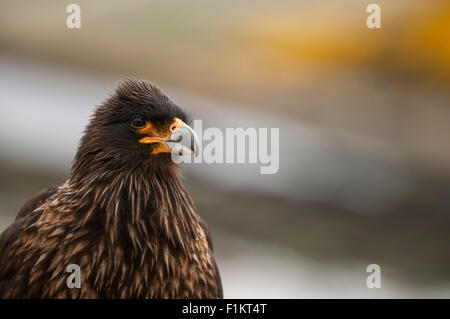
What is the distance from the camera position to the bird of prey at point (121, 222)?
9.71 ft

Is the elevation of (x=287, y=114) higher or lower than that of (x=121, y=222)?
higher

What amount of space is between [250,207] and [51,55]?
7.09m

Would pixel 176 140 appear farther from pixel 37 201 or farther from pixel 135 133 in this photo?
pixel 37 201

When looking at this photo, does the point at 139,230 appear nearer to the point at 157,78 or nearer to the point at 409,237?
the point at 409,237

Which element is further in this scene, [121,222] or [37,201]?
[37,201]

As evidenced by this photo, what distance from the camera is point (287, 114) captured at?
11688 millimetres

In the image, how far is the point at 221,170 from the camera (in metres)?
9.87

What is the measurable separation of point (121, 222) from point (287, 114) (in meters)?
8.95

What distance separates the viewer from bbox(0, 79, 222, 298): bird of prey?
2.96m

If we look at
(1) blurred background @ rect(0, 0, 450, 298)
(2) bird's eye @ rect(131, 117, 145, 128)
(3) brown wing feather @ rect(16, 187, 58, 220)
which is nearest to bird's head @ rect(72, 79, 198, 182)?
(2) bird's eye @ rect(131, 117, 145, 128)

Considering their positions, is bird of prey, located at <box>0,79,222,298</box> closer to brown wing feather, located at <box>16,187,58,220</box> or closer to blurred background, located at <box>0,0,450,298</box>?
brown wing feather, located at <box>16,187,58,220</box>

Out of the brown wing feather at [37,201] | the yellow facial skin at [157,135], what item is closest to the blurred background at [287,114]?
the brown wing feather at [37,201]

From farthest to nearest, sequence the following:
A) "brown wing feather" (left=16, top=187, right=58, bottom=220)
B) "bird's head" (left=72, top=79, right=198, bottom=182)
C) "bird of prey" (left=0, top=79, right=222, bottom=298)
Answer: "brown wing feather" (left=16, top=187, right=58, bottom=220) < "bird's head" (left=72, top=79, right=198, bottom=182) < "bird of prey" (left=0, top=79, right=222, bottom=298)

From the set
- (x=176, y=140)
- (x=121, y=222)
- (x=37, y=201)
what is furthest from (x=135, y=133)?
(x=37, y=201)
